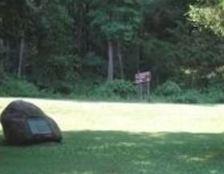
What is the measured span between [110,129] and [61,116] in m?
4.18

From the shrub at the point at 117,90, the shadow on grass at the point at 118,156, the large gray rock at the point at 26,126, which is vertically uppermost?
the large gray rock at the point at 26,126

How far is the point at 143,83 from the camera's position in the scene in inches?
1623

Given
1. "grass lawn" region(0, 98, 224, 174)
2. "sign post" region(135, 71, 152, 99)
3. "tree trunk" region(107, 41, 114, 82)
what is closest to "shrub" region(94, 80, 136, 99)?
"sign post" region(135, 71, 152, 99)

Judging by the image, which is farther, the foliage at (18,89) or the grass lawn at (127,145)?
the foliage at (18,89)

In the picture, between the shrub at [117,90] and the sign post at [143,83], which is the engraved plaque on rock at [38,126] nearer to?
the sign post at [143,83]

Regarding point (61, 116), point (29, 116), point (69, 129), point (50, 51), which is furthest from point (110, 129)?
point (50, 51)

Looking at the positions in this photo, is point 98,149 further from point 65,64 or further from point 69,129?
point 65,64

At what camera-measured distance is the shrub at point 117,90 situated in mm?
41769

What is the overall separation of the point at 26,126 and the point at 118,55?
30.8 metres

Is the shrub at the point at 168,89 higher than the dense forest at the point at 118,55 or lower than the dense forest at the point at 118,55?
lower

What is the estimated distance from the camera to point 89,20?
158 feet

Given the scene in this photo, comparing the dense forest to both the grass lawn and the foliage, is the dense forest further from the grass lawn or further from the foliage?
the grass lawn

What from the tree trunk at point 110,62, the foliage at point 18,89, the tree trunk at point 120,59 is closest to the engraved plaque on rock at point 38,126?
the foliage at point 18,89

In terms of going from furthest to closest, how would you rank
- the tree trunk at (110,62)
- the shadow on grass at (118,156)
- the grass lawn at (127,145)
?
the tree trunk at (110,62) < the grass lawn at (127,145) < the shadow on grass at (118,156)
